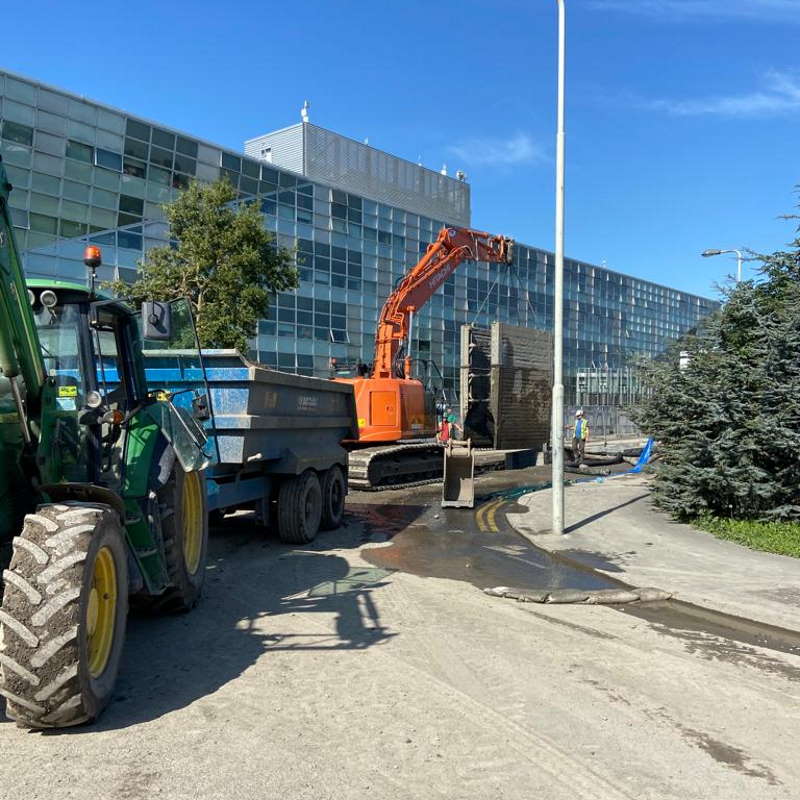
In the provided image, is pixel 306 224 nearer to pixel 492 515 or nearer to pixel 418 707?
pixel 492 515

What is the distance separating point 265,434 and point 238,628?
327 cm

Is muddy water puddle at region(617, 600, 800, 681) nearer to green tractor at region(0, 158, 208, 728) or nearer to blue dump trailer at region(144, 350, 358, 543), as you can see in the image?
green tractor at region(0, 158, 208, 728)

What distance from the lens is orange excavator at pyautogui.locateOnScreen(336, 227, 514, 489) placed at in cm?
1611

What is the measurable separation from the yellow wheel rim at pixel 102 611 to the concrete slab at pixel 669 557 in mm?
5600

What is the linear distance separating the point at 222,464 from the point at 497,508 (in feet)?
22.6

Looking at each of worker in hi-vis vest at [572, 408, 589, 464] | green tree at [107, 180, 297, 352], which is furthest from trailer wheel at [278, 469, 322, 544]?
worker in hi-vis vest at [572, 408, 589, 464]

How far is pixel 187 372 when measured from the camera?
834 centimetres

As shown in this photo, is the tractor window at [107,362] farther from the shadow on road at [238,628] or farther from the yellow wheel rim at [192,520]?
the shadow on road at [238,628]

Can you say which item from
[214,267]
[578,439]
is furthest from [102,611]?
[578,439]

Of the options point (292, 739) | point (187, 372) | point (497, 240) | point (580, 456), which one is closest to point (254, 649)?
point (292, 739)

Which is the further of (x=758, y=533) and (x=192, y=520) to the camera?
(x=758, y=533)

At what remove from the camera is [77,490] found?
4418mm

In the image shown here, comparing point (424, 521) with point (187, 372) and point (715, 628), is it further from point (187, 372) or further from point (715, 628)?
point (715, 628)

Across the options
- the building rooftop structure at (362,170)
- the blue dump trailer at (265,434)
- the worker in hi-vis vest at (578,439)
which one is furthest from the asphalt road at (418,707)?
the building rooftop structure at (362,170)
